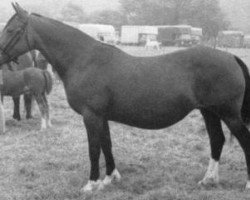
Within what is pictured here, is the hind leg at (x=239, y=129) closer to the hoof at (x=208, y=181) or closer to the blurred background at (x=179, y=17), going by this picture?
the hoof at (x=208, y=181)

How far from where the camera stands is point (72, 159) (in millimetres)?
7516

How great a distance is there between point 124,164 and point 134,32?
54937 mm

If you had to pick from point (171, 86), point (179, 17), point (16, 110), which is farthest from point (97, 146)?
point (179, 17)

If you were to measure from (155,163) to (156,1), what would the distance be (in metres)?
70.5

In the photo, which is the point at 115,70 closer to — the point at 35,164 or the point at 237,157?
the point at 35,164

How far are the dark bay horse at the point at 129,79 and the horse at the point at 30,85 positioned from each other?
419cm

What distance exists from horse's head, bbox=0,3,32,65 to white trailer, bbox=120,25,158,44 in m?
55.2

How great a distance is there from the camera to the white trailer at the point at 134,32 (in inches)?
2384

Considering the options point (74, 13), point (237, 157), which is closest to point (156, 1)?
point (74, 13)

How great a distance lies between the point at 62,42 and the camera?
5848 mm

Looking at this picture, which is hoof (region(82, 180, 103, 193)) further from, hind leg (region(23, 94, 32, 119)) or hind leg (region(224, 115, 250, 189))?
hind leg (region(23, 94, 32, 119))

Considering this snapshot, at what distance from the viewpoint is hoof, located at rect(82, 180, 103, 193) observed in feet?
19.3

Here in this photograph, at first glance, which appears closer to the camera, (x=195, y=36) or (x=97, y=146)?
(x=97, y=146)

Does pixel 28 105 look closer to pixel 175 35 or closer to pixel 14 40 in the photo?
pixel 14 40
